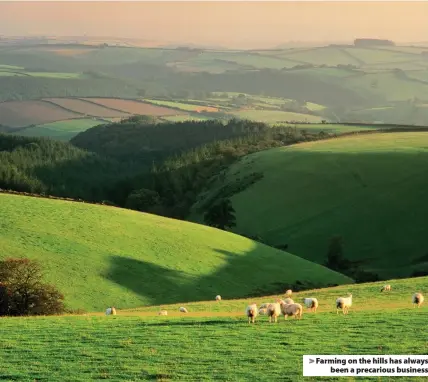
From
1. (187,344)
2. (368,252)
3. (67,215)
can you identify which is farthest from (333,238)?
(187,344)

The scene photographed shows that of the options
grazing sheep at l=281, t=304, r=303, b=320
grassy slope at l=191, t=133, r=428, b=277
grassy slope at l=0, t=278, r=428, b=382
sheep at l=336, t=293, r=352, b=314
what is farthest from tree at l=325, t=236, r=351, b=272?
grazing sheep at l=281, t=304, r=303, b=320

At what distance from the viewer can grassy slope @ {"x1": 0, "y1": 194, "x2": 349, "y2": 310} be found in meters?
66.1

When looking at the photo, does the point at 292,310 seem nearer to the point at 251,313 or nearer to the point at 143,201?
the point at 251,313

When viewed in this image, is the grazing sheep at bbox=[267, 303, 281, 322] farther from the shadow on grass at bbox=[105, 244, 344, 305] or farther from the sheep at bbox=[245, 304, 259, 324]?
the shadow on grass at bbox=[105, 244, 344, 305]

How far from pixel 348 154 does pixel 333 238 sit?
53.3 metres

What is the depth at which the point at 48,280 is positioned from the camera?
63.4 metres

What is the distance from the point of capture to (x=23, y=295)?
51.5 m

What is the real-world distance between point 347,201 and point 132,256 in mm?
75643

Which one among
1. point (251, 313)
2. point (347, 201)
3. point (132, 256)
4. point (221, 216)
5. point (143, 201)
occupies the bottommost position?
point (143, 201)

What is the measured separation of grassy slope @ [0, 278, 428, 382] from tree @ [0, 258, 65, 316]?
9.93 metres

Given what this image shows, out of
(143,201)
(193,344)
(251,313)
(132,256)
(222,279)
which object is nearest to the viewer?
(193,344)

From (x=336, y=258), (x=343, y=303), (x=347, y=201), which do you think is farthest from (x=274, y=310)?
(x=347, y=201)

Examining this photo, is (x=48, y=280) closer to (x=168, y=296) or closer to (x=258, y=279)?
(x=168, y=296)

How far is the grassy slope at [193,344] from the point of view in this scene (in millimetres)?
27297
